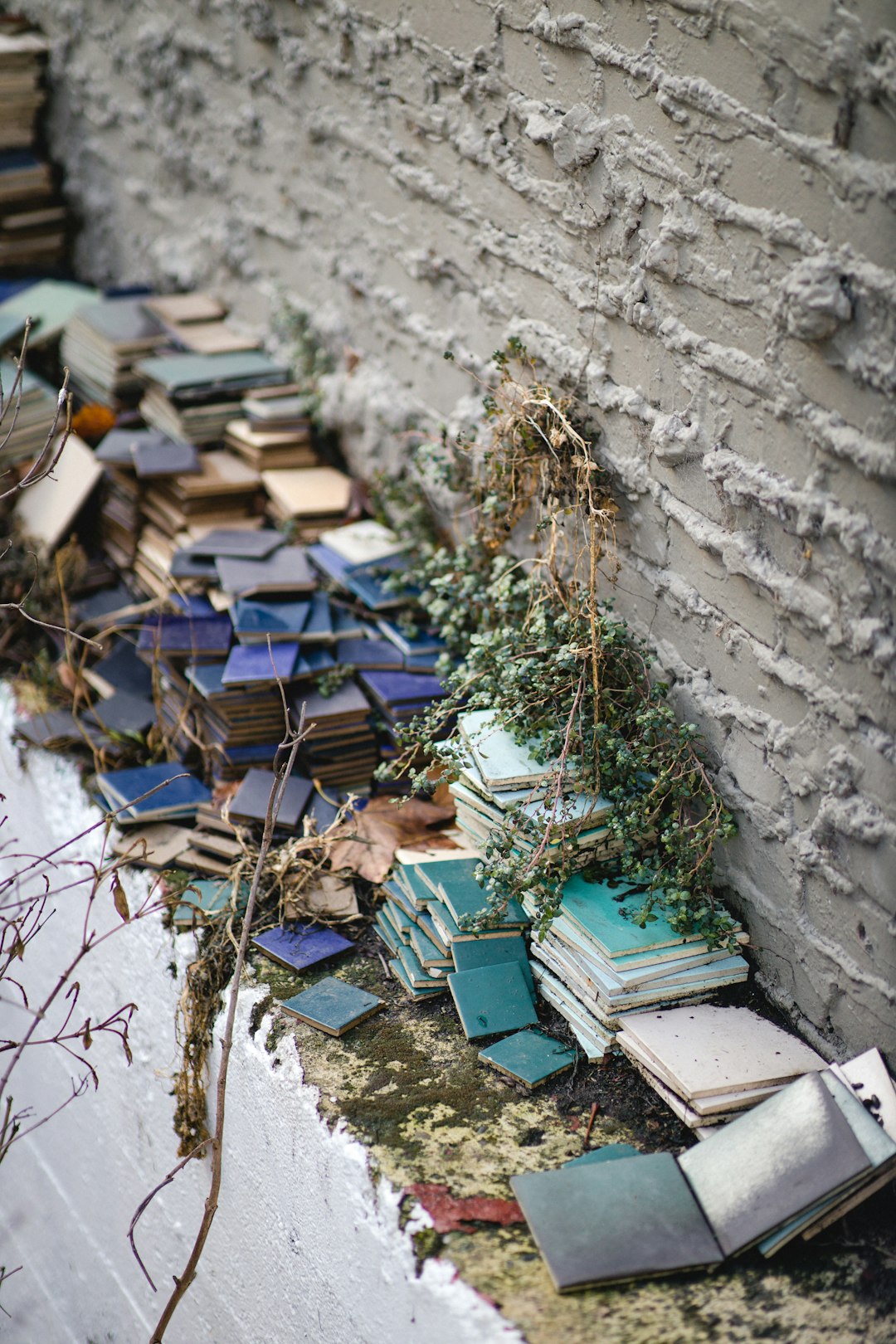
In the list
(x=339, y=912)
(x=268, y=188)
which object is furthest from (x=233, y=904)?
(x=268, y=188)

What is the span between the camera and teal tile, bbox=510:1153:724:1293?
1985mm

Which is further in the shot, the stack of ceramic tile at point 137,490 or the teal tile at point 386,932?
the stack of ceramic tile at point 137,490

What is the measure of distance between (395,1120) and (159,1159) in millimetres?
916

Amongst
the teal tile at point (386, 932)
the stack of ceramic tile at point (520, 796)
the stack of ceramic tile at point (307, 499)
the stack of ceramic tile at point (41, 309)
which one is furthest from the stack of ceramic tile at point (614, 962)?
the stack of ceramic tile at point (41, 309)

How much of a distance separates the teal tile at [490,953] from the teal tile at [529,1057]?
14cm

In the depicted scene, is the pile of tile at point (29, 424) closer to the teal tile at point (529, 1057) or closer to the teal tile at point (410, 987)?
the teal tile at point (410, 987)

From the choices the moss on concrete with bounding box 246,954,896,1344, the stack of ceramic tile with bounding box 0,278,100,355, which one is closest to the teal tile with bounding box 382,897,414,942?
the moss on concrete with bounding box 246,954,896,1344

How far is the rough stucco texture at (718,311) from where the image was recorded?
6.90 feet

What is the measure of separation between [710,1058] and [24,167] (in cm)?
551

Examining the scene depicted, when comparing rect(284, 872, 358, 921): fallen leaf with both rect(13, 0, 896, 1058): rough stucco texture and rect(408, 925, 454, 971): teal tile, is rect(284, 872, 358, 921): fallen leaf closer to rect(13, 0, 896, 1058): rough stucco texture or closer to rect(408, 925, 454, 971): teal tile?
rect(408, 925, 454, 971): teal tile

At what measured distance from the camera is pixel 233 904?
285 centimetres

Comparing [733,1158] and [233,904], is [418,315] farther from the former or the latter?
[733,1158]

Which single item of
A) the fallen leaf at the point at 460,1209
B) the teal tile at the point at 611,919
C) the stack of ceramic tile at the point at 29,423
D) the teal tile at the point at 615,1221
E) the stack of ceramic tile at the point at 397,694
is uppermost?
the stack of ceramic tile at the point at 29,423

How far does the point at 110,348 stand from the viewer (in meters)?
4.55
